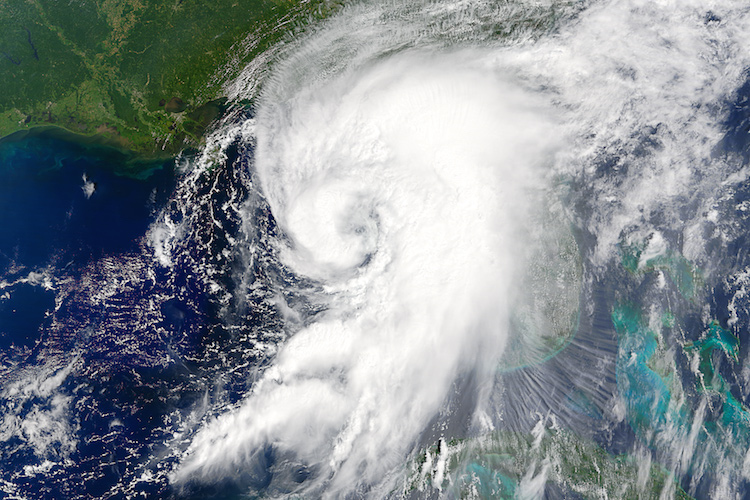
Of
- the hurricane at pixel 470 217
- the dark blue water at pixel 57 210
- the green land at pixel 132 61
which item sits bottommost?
the hurricane at pixel 470 217

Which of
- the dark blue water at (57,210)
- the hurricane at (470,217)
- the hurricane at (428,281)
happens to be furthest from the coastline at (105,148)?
the hurricane at (470,217)

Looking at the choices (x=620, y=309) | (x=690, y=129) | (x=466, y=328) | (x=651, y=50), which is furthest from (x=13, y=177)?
(x=690, y=129)

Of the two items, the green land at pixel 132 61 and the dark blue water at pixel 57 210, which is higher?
the green land at pixel 132 61

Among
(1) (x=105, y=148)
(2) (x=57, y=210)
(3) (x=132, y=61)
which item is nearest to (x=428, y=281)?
(1) (x=105, y=148)

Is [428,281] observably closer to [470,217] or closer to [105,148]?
[470,217]

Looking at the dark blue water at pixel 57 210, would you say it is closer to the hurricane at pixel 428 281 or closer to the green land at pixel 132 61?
the hurricane at pixel 428 281

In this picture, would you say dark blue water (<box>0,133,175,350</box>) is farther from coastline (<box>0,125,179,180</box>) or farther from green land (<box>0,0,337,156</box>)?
green land (<box>0,0,337,156</box>)

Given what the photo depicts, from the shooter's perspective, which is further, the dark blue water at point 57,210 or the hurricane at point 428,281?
the dark blue water at point 57,210

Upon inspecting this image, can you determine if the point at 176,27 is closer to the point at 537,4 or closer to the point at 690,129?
the point at 537,4

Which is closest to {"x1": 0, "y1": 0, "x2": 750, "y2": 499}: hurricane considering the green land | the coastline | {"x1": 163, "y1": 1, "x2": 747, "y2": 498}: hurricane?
{"x1": 163, "y1": 1, "x2": 747, "y2": 498}: hurricane
